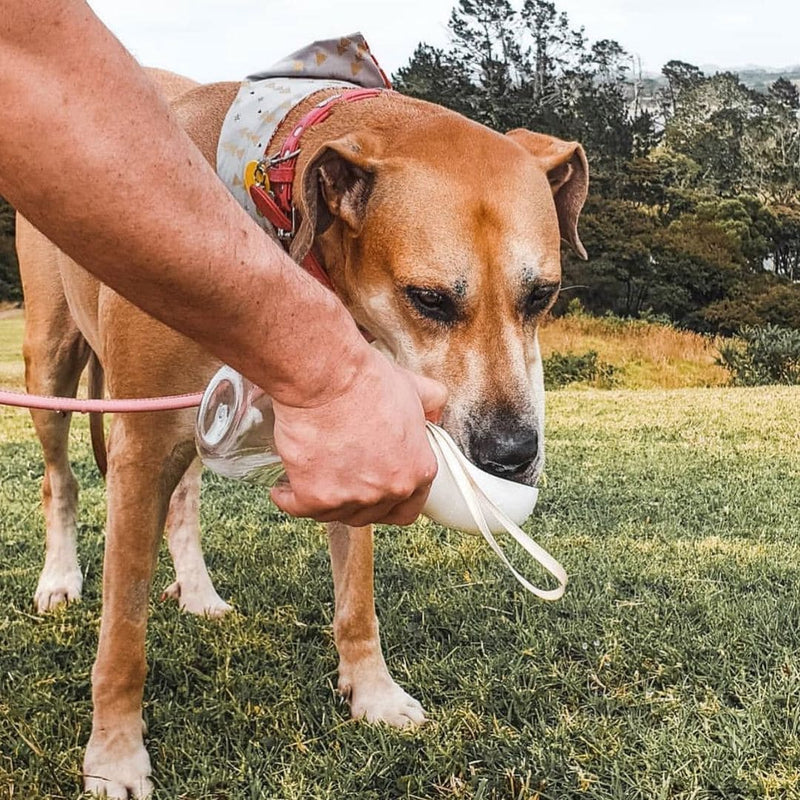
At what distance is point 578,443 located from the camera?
760cm

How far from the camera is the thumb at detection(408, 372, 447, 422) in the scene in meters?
1.61

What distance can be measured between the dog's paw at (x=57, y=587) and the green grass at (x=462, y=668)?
6cm

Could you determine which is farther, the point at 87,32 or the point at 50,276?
the point at 50,276

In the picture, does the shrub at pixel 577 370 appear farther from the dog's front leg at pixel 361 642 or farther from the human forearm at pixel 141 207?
the human forearm at pixel 141 207

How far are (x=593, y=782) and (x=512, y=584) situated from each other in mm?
1359

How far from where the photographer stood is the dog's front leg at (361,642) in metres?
2.77

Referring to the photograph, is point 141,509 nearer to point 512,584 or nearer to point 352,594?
point 352,594

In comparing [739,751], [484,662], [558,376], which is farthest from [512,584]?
[558,376]

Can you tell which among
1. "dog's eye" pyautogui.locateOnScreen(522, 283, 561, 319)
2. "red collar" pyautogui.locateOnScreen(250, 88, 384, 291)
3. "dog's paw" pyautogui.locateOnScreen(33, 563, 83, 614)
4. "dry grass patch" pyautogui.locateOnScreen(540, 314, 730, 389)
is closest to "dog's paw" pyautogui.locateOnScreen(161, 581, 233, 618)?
"dog's paw" pyautogui.locateOnScreen(33, 563, 83, 614)

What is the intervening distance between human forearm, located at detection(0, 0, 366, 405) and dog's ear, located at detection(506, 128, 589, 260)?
1.67 metres

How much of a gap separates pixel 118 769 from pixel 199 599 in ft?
3.77

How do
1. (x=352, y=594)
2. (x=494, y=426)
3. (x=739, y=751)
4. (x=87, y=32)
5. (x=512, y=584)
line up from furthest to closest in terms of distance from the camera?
(x=512, y=584), (x=352, y=594), (x=739, y=751), (x=494, y=426), (x=87, y=32)

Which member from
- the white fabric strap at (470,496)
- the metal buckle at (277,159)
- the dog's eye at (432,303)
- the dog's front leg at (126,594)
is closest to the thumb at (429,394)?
the white fabric strap at (470,496)

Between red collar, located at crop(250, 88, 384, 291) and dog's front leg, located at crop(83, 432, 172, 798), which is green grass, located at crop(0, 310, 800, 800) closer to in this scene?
dog's front leg, located at crop(83, 432, 172, 798)
